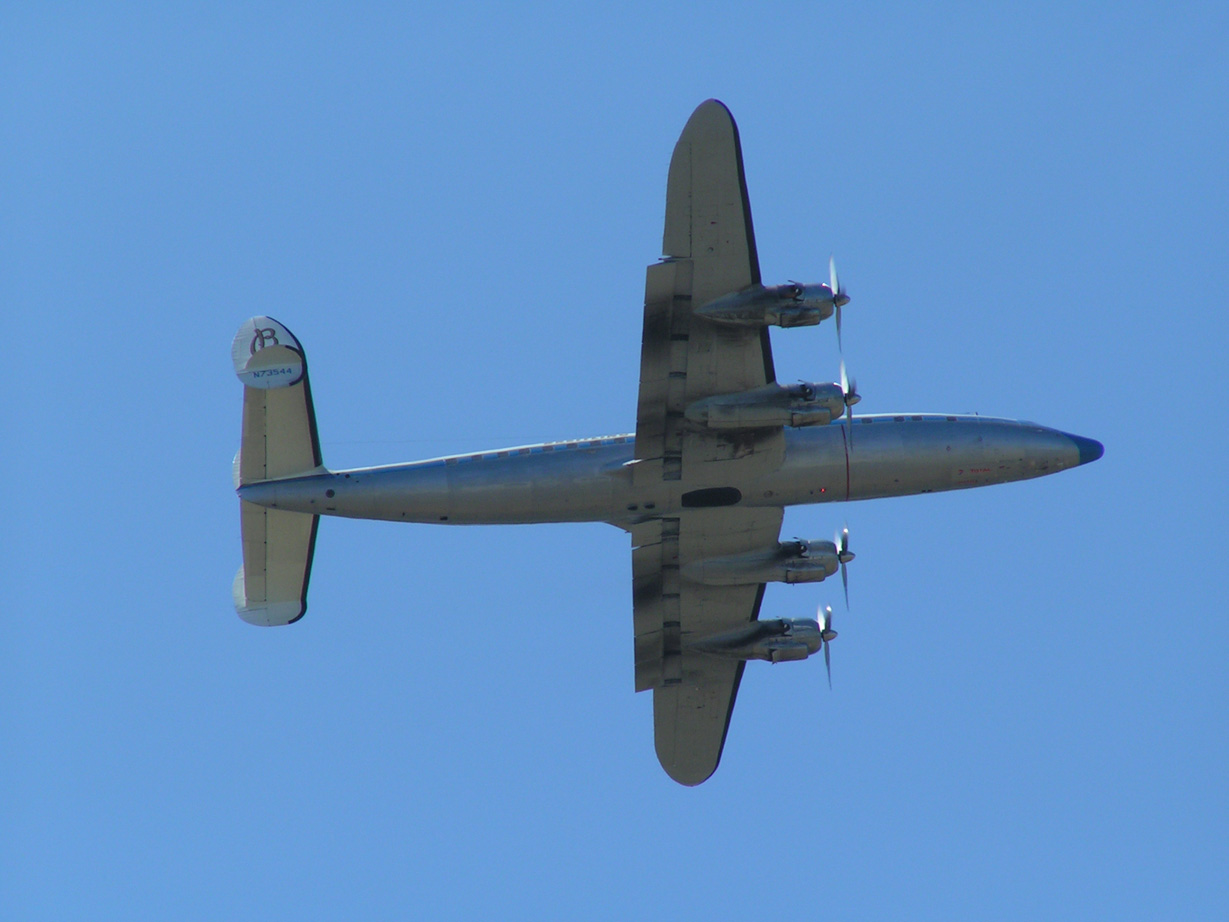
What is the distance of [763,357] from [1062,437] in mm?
8841

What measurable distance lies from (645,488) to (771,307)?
5177 millimetres

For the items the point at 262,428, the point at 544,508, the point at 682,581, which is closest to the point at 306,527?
A: the point at 262,428

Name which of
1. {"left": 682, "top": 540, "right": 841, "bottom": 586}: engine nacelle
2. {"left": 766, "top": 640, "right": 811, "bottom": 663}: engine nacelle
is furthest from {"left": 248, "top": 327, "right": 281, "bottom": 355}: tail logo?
{"left": 766, "top": 640, "right": 811, "bottom": 663}: engine nacelle

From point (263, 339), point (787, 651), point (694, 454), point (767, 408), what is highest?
point (263, 339)

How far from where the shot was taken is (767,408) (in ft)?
104

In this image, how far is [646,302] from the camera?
30.7 metres

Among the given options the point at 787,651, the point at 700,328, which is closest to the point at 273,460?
the point at 700,328

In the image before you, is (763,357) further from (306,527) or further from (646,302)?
(306,527)

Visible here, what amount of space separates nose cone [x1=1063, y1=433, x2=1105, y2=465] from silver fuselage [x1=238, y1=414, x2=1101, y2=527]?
13 cm

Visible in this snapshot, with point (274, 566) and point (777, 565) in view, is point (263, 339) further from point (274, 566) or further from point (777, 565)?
point (777, 565)

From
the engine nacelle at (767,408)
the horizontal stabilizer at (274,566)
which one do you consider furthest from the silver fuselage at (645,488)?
the engine nacelle at (767,408)

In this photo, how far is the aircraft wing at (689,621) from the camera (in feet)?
113

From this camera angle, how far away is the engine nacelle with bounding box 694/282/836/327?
30625 mm

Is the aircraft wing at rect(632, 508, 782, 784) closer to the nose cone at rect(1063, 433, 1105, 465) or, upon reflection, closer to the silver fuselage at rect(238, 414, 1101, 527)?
the silver fuselage at rect(238, 414, 1101, 527)
